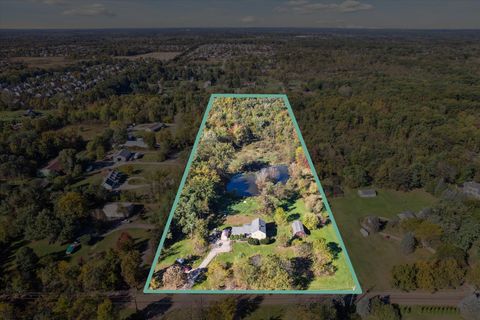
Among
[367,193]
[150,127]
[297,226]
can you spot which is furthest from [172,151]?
[297,226]

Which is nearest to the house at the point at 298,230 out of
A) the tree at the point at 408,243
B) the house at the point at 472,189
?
the tree at the point at 408,243

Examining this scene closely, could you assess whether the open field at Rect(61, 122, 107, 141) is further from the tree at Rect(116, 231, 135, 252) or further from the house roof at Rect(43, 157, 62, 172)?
the tree at Rect(116, 231, 135, 252)

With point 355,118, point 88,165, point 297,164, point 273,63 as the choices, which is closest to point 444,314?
point 297,164

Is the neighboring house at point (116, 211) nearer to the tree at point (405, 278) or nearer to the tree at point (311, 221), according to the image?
the tree at point (405, 278)

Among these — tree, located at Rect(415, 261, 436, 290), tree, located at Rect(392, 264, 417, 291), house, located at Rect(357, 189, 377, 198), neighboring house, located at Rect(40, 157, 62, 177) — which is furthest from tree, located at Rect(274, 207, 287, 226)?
neighboring house, located at Rect(40, 157, 62, 177)

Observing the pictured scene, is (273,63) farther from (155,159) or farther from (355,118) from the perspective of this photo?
(155,159)
